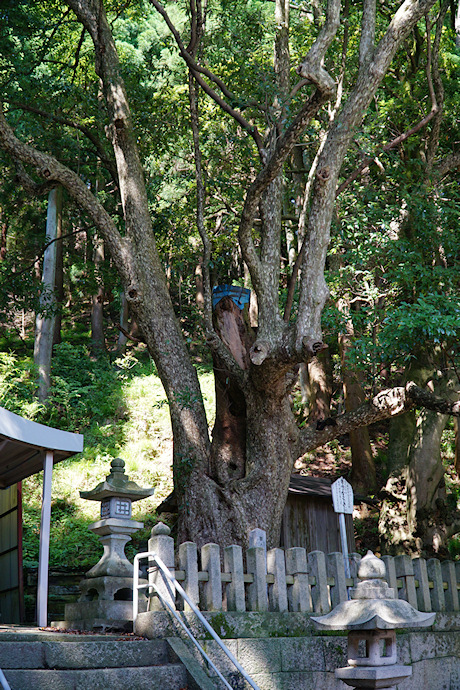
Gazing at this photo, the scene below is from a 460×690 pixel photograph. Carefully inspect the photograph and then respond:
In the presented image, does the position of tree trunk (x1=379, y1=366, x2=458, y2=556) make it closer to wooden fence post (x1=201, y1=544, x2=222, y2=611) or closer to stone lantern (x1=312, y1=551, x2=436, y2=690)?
wooden fence post (x1=201, y1=544, x2=222, y2=611)

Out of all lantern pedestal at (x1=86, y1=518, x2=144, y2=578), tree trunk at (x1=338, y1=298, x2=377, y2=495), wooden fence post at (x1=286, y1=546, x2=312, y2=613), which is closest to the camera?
wooden fence post at (x1=286, y1=546, x2=312, y2=613)

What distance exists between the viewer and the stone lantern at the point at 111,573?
24.3 feet

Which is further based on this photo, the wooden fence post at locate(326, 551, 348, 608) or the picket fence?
the wooden fence post at locate(326, 551, 348, 608)

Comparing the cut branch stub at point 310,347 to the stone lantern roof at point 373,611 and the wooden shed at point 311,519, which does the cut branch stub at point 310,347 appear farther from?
the wooden shed at point 311,519

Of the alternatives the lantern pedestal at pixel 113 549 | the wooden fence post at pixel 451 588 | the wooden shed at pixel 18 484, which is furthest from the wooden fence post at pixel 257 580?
the wooden fence post at pixel 451 588

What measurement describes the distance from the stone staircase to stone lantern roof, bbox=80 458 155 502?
227cm

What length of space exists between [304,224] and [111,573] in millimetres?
5774

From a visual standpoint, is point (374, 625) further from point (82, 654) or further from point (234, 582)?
point (82, 654)

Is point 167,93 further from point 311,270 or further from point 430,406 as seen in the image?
point 430,406

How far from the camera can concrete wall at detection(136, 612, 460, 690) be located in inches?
241

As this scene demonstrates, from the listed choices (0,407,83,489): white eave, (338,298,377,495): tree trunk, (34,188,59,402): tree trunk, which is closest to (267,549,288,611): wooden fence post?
(0,407,83,489): white eave

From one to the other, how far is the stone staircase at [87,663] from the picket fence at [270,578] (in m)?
0.56

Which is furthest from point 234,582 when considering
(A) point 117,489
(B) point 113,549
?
(A) point 117,489

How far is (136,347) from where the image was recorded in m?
26.0
